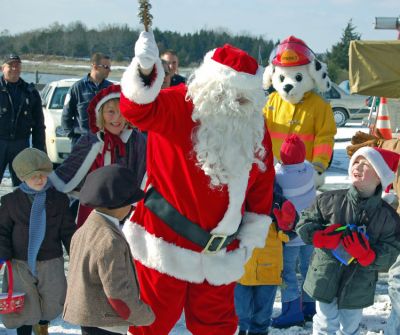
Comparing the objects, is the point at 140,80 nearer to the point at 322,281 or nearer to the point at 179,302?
the point at 179,302

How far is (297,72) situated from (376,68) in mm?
4669

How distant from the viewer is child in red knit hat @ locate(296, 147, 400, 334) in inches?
134

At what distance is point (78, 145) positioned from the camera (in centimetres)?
385

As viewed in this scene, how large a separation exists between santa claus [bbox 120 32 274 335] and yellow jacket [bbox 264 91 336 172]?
5.28 feet

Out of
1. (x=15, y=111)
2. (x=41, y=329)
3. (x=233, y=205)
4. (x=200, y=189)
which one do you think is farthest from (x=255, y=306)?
(x=15, y=111)

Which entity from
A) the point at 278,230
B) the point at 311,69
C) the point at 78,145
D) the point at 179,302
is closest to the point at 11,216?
the point at 78,145

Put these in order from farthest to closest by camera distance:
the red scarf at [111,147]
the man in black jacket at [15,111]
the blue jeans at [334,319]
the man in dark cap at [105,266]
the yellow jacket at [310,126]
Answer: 1. the man in black jacket at [15,111]
2. the yellow jacket at [310,126]
3. the red scarf at [111,147]
4. the blue jeans at [334,319]
5. the man in dark cap at [105,266]

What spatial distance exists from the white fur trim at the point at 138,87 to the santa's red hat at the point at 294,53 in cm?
250

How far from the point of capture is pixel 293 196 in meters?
3.93

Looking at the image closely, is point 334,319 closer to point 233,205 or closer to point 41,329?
point 233,205

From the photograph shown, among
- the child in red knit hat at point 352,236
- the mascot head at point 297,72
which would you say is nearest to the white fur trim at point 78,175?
the child in red knit hat at point 352,236

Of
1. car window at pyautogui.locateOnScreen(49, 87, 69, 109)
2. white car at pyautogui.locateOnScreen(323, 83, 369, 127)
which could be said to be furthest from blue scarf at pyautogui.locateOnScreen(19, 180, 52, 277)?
white car at pyautogui.locateOnScreen(323, 83, 369, 127)

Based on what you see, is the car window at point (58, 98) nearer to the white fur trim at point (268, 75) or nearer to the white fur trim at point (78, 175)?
the white fur trim at point (268, 75)

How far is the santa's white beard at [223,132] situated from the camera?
9.53 feet
